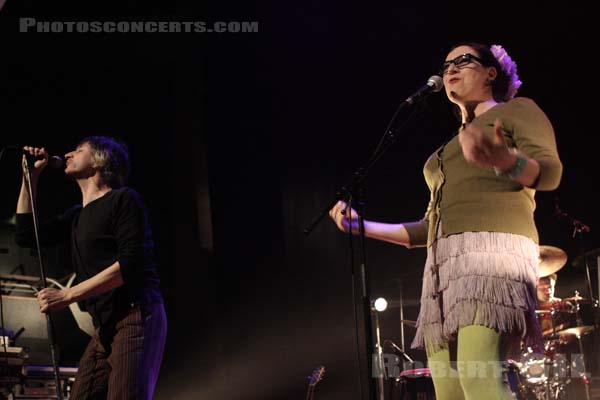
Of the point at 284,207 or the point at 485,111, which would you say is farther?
the point at 284,207

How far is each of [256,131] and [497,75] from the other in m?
3.34

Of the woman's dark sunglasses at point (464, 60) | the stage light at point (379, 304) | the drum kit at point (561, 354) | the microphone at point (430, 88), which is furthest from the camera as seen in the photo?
the drum kit at point (561, 354)

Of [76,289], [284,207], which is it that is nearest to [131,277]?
[76,289]

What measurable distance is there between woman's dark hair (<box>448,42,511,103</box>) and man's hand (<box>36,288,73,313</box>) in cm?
176

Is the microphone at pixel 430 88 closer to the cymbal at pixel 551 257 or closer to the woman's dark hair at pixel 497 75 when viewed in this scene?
the woman's dark hair at pixel 497 75

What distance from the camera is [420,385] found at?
4.21 meters

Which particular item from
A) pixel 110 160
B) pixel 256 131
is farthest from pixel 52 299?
pixel 256 131

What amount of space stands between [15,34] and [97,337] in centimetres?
372

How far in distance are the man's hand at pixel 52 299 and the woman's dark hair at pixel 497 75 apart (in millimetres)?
1764

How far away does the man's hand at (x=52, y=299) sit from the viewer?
8.26 ft

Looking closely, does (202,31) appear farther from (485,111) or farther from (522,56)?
(485,111)
